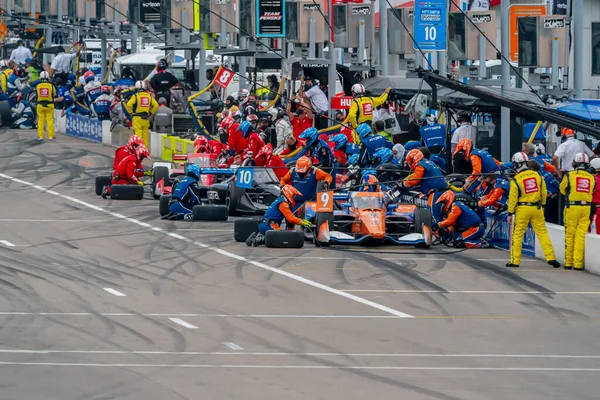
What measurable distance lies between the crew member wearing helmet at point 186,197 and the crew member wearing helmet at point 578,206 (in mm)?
7511

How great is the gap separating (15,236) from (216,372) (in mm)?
10960

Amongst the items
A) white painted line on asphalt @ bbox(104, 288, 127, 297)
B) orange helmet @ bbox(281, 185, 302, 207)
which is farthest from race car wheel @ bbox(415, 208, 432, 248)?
white painted line on asphalt @ bbox(104, 288, 127, 297)

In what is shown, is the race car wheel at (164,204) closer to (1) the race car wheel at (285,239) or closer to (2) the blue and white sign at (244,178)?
(2) the blue and white sign at (244,178)

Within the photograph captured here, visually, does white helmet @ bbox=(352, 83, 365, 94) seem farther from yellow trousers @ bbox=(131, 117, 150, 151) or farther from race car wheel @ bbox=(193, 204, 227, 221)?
yellow trousers @ bbox=(131, 117, 150, 151)

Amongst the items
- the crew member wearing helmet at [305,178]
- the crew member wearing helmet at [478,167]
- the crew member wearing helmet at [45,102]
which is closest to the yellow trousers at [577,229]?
the crew member wearing helmet at [478,167]

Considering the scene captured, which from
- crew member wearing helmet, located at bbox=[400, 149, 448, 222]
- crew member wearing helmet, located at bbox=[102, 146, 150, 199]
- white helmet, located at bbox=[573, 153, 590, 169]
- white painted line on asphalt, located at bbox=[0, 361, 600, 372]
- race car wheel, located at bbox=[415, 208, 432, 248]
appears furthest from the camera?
crew member wearing helmet, located at bbox=[102, 146, 150, 199]

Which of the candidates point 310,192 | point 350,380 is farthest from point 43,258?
point 350,380

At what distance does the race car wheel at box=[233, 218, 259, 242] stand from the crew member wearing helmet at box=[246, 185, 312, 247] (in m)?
0.12

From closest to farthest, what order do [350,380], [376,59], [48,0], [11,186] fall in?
[350,380] → [11,186] → [376,59] → [48,0]

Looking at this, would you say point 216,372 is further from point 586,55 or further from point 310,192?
point 586,55

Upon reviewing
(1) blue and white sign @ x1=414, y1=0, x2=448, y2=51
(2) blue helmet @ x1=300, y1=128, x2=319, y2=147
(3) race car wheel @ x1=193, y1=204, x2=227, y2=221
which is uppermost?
(1) blue and white sign @ x1=414, y1=0, x2=448, y2=51

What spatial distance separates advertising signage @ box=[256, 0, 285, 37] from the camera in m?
33.1

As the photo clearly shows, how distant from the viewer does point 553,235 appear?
69.6 ft

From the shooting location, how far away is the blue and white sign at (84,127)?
131 ft
